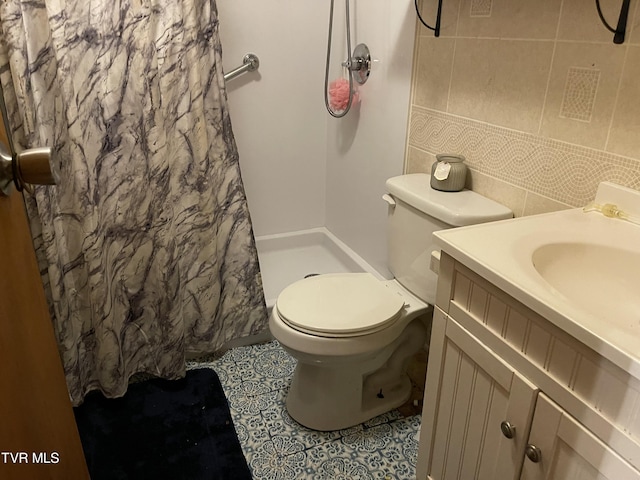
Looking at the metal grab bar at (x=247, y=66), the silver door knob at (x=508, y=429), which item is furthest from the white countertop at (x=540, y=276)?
the metal grab bar at (x=247, y=66)

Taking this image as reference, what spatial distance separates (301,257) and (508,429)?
6.02ft

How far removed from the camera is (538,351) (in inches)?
35.2

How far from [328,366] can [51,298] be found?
0.90m

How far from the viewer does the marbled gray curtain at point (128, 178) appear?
1474mm

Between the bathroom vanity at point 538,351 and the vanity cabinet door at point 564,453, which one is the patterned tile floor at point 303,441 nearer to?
the bathroom vanity at point 538,351

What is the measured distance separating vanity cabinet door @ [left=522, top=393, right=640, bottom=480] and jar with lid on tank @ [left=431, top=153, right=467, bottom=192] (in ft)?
2.64

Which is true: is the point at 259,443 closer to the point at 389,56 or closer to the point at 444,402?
the point at 444,402

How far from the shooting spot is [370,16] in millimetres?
2049

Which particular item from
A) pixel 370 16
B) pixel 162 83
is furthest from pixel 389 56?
pixel 162 83

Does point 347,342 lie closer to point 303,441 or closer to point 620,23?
point 303,441

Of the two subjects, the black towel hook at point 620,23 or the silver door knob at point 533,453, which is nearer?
the silver door knob at point 533,453

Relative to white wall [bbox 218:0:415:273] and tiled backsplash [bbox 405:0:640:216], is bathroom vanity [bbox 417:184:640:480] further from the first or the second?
white wall [bbox 218:0:415:273]

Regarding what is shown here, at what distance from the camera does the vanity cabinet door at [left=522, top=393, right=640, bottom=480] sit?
2.58ft

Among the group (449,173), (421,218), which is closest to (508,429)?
(421,218)
